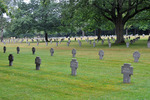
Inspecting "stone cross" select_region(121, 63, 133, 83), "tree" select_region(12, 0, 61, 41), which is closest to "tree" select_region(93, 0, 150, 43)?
"stone cross" select_region(121, 63, 133, 83)

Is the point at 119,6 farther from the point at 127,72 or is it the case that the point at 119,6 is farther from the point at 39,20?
the point at 39,20

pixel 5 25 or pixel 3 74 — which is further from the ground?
pixel 5 25

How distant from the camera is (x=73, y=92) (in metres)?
8.94

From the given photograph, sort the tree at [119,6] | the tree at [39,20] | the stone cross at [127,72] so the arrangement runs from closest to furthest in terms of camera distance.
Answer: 1. the stone cross at [127,72]
2. the tree at [119,6]
3. the tree at [39,20]

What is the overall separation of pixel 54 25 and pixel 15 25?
33.5 feet

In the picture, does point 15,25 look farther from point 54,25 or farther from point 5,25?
point 5,25

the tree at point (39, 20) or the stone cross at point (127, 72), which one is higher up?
the tree at point (39, 20)

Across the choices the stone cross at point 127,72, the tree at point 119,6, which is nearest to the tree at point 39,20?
the tree at point 119,6

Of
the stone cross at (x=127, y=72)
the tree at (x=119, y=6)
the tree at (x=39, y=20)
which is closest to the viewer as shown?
the stone cross at (x=127, y=72)

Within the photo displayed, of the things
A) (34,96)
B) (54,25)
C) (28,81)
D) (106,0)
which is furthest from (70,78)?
(54,25)

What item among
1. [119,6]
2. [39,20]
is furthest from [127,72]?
[39,20]

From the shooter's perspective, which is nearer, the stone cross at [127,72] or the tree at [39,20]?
the stone cross at [127,72]

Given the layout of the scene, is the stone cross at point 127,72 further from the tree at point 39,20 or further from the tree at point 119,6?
the tree at point 39,20

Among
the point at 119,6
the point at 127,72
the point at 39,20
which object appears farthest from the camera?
the point at 39,20
